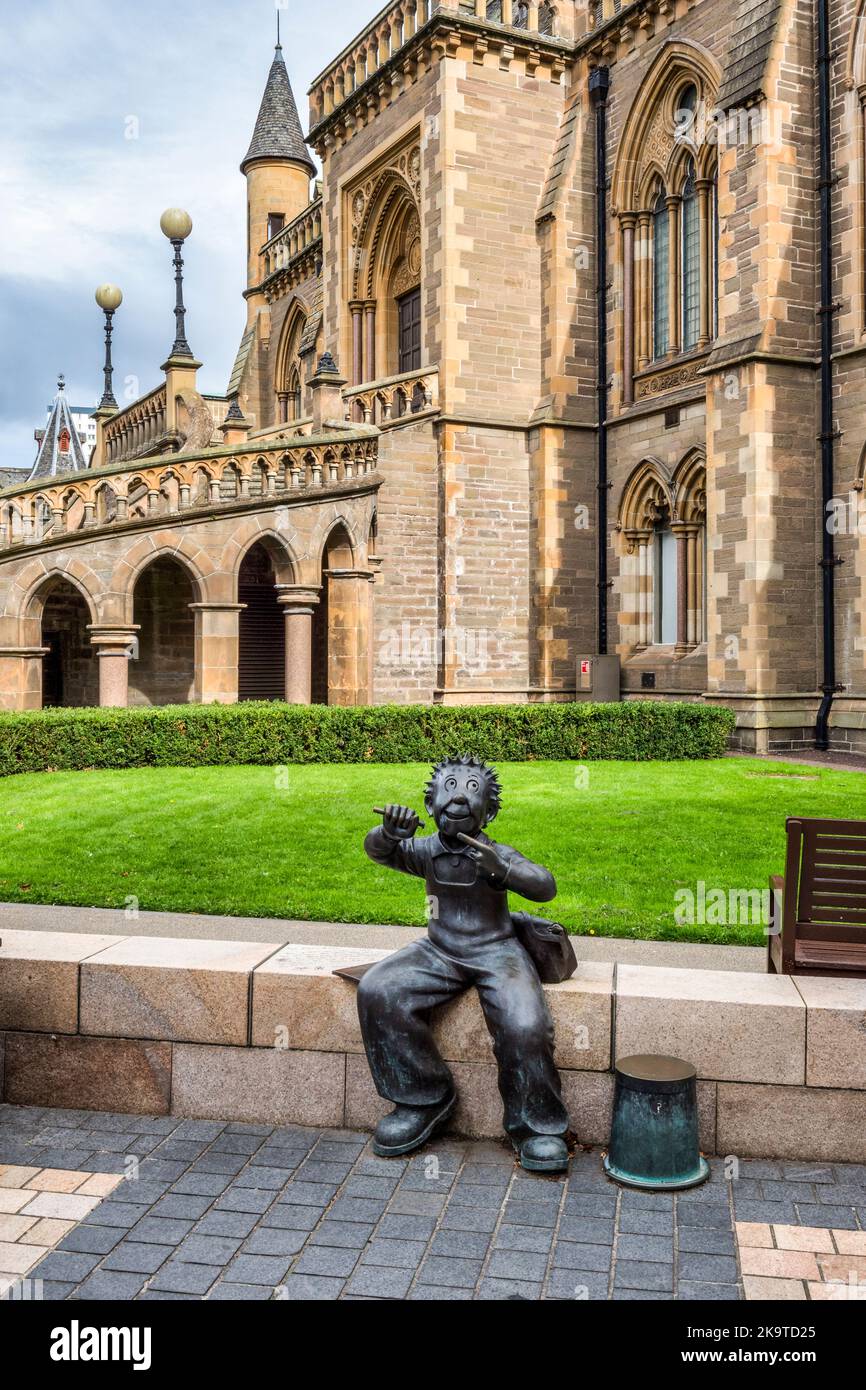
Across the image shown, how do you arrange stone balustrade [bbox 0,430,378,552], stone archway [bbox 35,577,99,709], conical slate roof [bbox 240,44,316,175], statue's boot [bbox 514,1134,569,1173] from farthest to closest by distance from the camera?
conical slate roof [bbox 240,44,316,175], stone archway [bbox 35,577,99,709], stone balustrade [bbox 0,430,378,552], statue's boot [bbox 514,1134,569,1173]

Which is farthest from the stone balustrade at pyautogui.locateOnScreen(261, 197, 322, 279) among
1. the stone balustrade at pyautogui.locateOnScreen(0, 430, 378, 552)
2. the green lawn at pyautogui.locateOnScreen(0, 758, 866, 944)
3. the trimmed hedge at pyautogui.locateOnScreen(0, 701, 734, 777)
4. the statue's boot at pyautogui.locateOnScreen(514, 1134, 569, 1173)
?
the statue's boot at pyautogui.locateOnScreen(514, 1134, 569, 1173)

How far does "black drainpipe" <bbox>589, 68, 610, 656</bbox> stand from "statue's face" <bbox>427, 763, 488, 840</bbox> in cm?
1706

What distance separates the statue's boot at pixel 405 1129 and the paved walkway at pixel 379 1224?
0.06m

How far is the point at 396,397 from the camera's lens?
71.0 feet

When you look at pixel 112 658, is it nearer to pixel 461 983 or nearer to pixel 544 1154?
pixel 461 983

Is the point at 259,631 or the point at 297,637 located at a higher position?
the point at 259,631

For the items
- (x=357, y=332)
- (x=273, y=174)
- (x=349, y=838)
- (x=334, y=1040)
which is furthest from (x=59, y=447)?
(x=334, y=1040)

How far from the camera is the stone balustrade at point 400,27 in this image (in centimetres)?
2170

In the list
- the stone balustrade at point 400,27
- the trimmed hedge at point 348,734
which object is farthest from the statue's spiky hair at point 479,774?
the stone balustrade at point 400,27

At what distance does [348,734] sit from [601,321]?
35.2 feet

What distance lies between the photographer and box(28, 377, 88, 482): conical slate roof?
51781 mm

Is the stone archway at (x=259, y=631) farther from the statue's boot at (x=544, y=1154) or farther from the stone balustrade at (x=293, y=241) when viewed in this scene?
the statue's boot at (x=544, y=1154)

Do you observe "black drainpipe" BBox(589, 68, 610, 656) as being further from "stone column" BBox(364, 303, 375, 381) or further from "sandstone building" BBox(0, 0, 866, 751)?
"stone column" BBox(364, 303, 375, 381)
